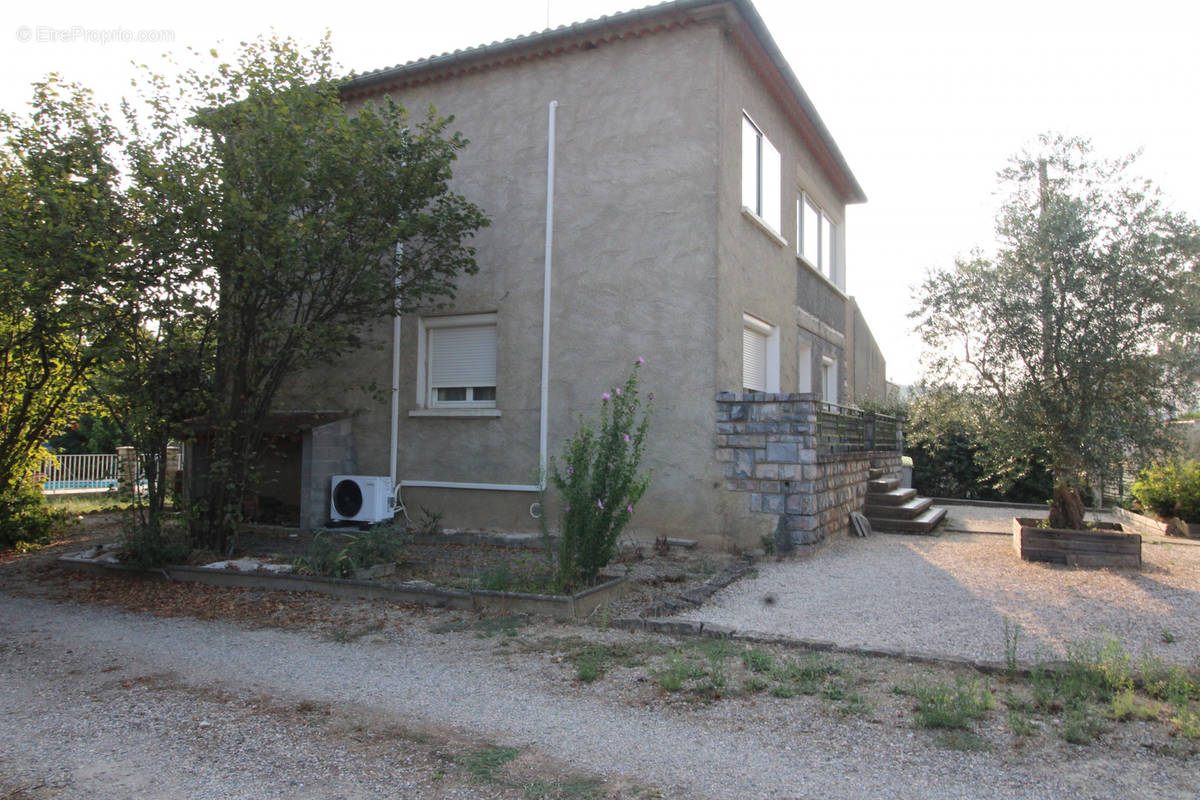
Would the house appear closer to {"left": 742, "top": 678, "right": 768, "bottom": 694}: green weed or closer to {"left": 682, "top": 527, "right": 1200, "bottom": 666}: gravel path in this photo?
{"left": 682, "top": 527, "right": 1200, "bottom": 666}: gravel path

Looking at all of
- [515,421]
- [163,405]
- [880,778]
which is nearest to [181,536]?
[163,405]

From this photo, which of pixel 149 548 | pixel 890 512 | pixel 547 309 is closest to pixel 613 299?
pixel 547 309

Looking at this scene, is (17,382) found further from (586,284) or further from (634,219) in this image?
(634,219)

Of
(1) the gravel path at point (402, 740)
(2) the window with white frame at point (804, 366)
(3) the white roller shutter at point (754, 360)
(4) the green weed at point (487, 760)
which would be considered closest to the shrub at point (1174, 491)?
(2) the window with white frame at point (804, 366)

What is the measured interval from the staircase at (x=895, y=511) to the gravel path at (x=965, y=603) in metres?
1.97

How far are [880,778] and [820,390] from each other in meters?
11.3

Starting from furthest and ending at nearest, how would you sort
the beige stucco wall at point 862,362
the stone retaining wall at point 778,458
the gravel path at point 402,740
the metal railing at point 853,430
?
1. the beige stucco wall at point 862,362
2. the metal railing at point 853,430
3. the stone retaining wall at point 778,458
4. the gravel path at point 402,740

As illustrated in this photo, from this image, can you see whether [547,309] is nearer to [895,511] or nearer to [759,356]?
[759,356]

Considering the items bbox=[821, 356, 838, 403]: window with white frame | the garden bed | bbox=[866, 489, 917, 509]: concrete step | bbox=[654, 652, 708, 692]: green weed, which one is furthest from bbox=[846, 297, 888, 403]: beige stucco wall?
bbox=[654, 652, 708, 692]: green weed

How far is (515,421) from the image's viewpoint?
10570mm

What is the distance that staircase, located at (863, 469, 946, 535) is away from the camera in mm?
11711

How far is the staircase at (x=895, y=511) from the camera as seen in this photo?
38.4 ft

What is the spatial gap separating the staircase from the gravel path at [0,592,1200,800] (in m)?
7.97

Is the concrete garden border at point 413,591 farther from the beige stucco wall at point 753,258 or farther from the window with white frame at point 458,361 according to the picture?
the window with white frame at point 458,361
